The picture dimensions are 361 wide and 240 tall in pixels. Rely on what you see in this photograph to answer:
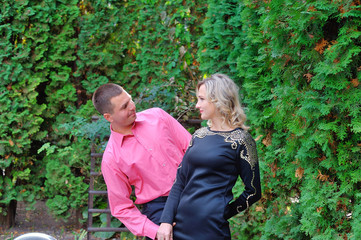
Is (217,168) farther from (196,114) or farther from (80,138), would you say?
(80,138)

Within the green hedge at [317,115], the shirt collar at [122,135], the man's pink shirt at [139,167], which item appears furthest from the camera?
the shirt collar at [122,135]

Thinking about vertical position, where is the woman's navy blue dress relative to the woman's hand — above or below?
above

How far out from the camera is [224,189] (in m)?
2.29

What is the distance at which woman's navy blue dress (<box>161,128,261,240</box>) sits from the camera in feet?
7.39

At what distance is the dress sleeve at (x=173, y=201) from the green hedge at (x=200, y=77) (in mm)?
711

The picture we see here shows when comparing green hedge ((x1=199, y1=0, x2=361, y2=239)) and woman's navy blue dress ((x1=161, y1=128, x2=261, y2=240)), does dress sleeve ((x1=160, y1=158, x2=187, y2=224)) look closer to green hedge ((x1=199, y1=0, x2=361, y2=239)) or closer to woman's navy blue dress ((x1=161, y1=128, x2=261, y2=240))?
woman's navy blue dress ((x1=161, y1=128, x2=261, y2=240))

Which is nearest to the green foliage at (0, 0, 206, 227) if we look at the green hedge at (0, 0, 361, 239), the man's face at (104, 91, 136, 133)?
the green hedge at (0, 0, 361, 239)

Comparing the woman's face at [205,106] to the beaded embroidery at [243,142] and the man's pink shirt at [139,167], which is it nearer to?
the beaded embroidery at [243,142]

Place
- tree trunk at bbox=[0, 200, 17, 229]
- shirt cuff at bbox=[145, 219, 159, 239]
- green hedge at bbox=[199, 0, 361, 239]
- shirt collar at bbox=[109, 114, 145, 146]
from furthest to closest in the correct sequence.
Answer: tree trunk at bbox=[0, 200, 17, 229]
shirt collar at bbox=[109, 114, 145, 146]
shirt cuff at bbox=[145, 219, 159, 239]
green hedge at bbox=[199, 0, 361, 239]

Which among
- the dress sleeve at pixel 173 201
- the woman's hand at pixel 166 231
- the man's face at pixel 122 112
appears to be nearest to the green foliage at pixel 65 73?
the man's face at pixel 122 112

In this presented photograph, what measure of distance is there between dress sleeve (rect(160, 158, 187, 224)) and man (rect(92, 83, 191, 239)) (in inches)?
17.1

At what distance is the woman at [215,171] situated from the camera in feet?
7.39

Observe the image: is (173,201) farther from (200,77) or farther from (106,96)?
(200,77)

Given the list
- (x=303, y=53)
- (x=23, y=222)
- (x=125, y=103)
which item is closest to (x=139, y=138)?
(x=125, y=103)
